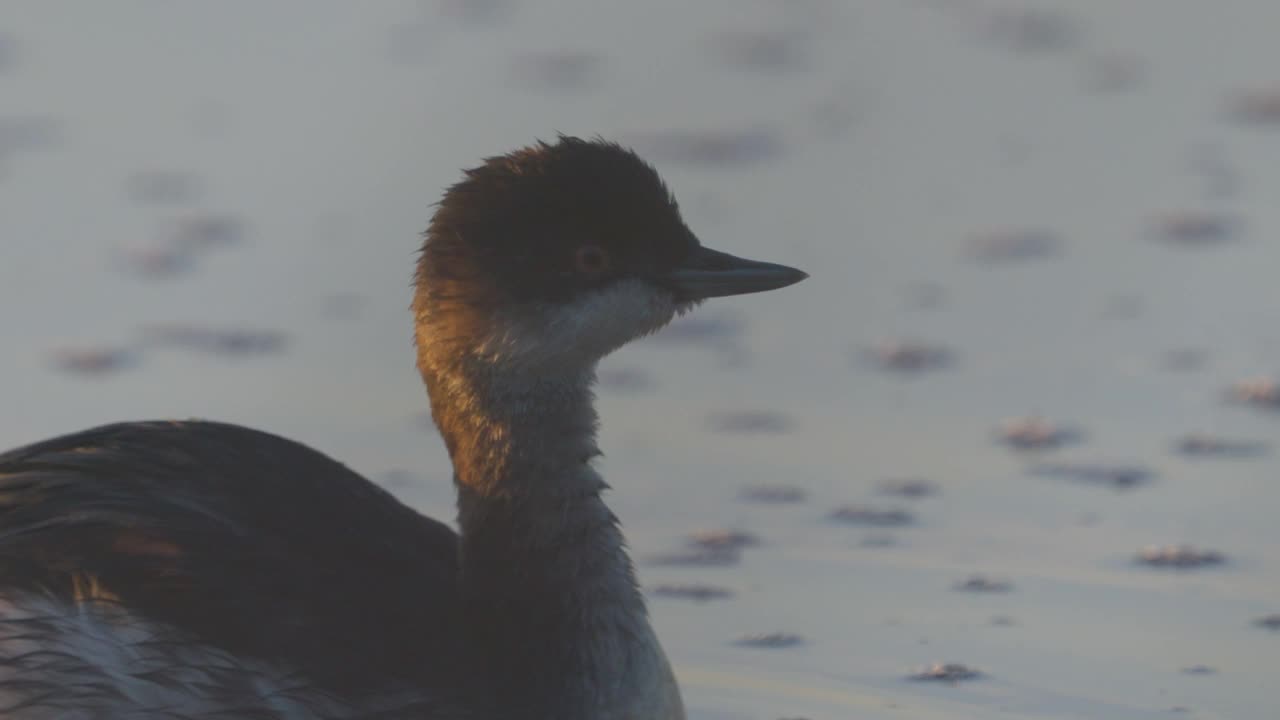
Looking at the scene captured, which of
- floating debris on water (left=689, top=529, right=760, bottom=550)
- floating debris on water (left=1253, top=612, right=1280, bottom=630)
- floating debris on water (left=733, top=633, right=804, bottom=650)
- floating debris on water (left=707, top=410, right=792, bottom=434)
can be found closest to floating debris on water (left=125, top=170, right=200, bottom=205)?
floating debris on water (left=707, top=410, right=792, bottom=434)

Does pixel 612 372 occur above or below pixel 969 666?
above

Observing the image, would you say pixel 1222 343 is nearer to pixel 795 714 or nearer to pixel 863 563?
pixel 863 563

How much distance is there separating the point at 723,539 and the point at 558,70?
4535 millimetres

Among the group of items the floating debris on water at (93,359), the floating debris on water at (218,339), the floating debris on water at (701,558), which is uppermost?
the floating debris on water at (218,339)

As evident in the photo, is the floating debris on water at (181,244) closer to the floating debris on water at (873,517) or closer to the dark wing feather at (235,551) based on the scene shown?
the floating debris on water at (873,517)

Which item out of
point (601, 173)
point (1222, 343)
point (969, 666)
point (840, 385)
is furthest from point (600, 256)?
point (1222, 343)

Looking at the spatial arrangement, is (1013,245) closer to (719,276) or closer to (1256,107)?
(1256,107)

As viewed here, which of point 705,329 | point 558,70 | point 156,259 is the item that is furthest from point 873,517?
point 558,70

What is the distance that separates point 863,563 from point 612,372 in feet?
5.71

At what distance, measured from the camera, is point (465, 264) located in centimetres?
659

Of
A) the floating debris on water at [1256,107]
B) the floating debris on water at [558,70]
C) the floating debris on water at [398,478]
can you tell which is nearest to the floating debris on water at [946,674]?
the floating debris on water at [398,478]

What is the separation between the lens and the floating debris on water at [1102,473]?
859 cm

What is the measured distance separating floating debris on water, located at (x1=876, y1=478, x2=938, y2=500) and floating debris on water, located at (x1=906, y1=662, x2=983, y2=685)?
1.12 meters

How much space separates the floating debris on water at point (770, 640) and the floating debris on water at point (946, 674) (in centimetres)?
40
